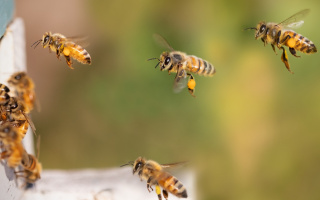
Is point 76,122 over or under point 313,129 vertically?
under

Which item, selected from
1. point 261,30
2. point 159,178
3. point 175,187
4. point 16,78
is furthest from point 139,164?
point 261,30

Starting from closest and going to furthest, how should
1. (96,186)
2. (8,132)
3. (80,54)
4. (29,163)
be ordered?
(8,132), (29,163), (80,54), (96,186)

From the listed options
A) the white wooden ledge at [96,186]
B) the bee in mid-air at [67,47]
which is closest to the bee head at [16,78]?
the bee in mid-air at [67,47]

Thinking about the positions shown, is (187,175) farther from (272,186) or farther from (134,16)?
(134,16)

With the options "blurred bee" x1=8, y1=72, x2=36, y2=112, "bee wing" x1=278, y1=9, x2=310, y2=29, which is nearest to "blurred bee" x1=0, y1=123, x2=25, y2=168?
"blurred bee" x1=8, y1=72, x2=36, y2=112

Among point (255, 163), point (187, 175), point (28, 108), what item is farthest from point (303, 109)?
point (28, 108)

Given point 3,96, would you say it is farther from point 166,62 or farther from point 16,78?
point 166,62
